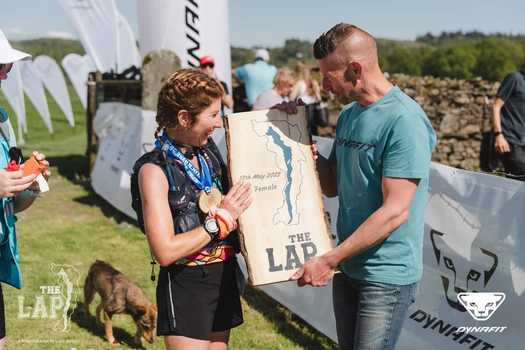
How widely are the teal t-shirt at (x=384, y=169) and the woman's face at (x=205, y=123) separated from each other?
54cm

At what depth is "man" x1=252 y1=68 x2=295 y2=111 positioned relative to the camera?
304 inches

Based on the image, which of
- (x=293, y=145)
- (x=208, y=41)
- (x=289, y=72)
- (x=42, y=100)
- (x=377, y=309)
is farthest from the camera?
(x=42, y=100)

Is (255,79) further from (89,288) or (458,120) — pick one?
(89,288)

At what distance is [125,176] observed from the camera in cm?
858

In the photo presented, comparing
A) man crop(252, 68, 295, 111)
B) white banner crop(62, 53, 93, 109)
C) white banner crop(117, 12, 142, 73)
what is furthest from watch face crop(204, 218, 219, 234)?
white banner crop(62, 53, 93, 109)

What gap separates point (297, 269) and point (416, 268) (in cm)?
48

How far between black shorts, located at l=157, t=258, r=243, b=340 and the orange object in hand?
0.69m

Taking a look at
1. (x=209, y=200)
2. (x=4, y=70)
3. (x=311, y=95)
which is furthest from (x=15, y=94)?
(x=209, y=200)

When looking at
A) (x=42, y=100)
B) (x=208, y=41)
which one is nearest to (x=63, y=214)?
(x=208, y=41)

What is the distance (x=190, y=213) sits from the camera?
2.40 meters

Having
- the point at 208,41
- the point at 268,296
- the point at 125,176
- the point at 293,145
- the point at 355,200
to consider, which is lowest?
the point at 268,296

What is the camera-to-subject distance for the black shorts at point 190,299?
98.0 inches

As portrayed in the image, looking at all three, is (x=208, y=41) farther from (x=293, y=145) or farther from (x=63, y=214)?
(x=293, y=145)

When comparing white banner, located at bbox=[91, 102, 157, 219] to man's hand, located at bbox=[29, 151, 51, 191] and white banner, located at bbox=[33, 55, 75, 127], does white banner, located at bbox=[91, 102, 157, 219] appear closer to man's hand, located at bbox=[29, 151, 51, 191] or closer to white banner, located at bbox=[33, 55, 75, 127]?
man's hand, located at bbox=[29, 151, 51, 191]
